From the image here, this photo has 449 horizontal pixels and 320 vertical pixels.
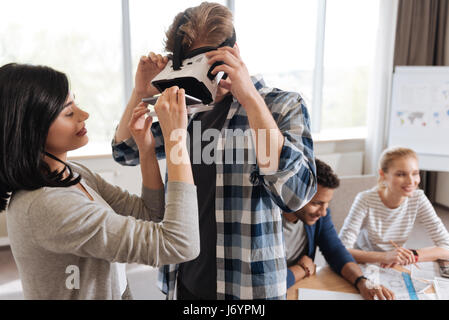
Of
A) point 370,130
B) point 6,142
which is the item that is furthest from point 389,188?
point 370,130

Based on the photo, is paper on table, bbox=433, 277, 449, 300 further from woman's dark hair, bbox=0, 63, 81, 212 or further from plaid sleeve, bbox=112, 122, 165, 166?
woman's dark hair, bbox=0, 63, 81, 212

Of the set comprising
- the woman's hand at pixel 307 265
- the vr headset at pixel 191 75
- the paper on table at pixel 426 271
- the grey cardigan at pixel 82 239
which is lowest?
the woman's hand at pixel 307 265

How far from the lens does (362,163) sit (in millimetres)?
3705

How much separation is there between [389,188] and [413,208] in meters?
0.12

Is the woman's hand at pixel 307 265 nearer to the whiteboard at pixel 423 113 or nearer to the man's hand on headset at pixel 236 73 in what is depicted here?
the man's hand on headset at pixel 236 73

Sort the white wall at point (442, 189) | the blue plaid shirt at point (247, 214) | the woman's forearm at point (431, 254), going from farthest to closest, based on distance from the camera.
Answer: the white wall at point (442, 189) → the woman's forearm at point (431, 254) → the blue plaid shirt at point (247, 214)

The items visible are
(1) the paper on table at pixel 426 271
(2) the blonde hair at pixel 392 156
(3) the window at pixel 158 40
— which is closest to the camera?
(1) the paper on table at pixel 426 271

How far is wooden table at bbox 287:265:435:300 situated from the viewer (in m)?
1.10

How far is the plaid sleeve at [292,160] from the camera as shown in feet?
2.26

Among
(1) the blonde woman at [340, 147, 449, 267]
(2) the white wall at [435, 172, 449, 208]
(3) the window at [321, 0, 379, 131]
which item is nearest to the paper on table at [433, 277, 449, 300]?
(1) the blonde woman at [340, 147, 449, 267]

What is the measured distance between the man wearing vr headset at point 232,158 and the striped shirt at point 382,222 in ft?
2.41


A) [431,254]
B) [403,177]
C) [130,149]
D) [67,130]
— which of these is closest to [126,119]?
[130,149]

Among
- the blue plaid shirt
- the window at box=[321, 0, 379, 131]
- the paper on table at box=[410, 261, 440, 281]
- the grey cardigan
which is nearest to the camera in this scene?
the grey cardigan

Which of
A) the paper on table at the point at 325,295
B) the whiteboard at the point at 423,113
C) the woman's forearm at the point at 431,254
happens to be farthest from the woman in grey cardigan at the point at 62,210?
the whiteboard at the point at 423,113
